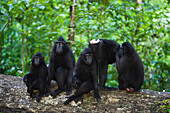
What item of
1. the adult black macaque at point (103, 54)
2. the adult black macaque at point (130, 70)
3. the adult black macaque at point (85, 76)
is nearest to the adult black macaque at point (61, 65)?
the adult black macaque at point (85, 76)

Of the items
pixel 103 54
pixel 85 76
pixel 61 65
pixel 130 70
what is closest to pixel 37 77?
pixel 61 65

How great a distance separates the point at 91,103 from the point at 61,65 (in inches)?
50.8

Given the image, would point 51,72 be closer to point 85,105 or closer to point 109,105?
point 85,105

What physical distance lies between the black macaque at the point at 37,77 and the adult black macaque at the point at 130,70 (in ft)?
6.23

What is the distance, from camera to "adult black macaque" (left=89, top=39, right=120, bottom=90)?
4.84 meters

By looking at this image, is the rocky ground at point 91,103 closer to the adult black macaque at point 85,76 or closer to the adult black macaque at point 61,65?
the adult black macaque at point 85,76

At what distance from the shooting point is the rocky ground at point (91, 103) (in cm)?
394

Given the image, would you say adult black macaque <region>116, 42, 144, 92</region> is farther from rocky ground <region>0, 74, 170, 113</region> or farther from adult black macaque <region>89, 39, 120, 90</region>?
adult black macaque <region>89, 39, 120, 90</region>

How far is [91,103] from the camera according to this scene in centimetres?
413

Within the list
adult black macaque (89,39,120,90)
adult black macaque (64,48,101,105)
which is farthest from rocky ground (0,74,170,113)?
adult black macaque (89,39,120,90)

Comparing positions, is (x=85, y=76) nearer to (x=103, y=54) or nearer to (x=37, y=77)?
(x=103, y=54)

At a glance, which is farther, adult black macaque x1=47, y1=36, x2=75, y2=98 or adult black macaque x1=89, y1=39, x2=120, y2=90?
adult black macaque x1=89, y1=39, x2=120, y2=90

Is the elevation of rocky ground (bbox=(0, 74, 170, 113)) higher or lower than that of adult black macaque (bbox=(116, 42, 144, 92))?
lower

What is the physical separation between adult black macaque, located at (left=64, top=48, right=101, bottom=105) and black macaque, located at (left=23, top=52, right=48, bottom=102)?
71cm
